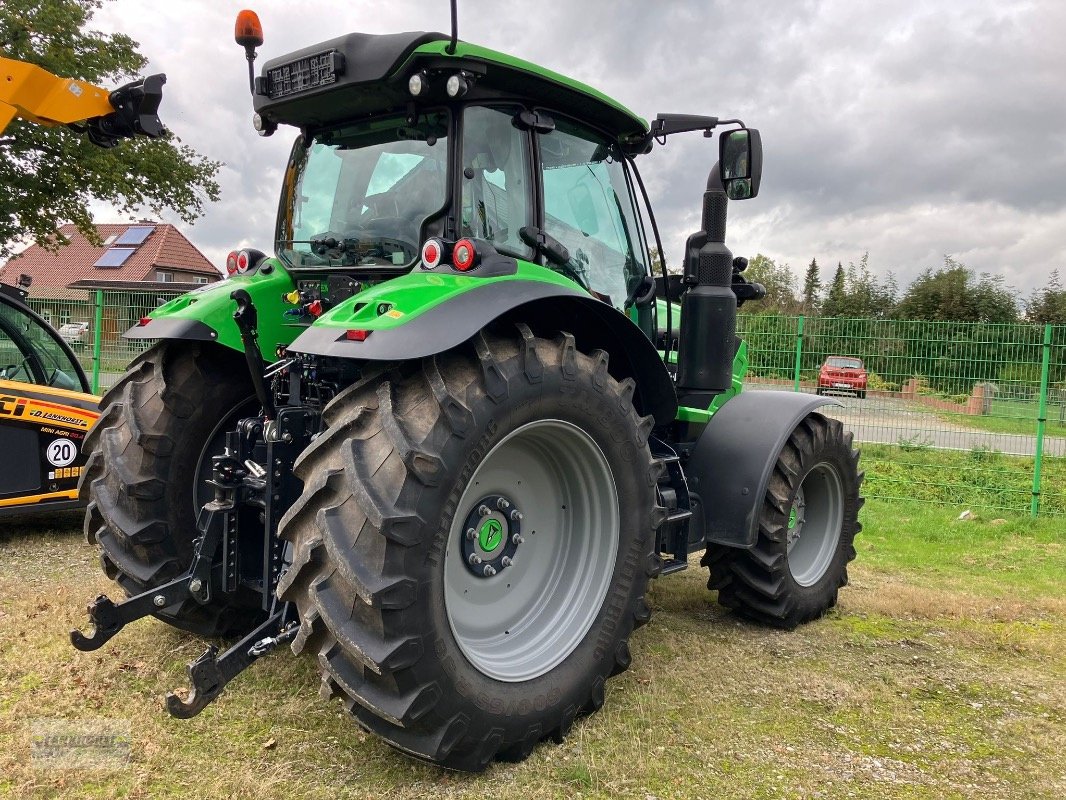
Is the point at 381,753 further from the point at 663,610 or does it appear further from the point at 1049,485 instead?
the point at 1049,485

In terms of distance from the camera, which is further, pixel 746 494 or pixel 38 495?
pixel 38 495

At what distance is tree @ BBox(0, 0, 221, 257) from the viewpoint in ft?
52.8

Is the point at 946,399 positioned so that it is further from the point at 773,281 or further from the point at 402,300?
the point at 773,281

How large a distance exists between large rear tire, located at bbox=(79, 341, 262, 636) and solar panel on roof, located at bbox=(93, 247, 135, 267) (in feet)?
132

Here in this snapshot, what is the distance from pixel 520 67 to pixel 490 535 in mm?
1872

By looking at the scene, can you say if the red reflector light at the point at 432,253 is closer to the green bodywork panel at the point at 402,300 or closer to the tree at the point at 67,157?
the green bodywork panel at the point at 402,300

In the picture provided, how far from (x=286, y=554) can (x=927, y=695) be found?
9.30 feet

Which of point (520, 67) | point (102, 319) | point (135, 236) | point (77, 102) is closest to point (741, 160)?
point (520, 67)

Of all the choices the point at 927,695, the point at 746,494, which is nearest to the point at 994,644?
the point at 927,695

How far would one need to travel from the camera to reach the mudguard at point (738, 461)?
4109 millimetres

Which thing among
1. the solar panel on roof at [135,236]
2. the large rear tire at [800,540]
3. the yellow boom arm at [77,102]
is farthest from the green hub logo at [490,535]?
the solar panel on roof at [135,236]

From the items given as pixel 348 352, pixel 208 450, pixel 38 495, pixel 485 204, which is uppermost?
pixel 485 204

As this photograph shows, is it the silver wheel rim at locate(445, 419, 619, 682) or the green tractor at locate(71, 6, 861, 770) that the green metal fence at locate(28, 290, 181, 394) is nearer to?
the green tractor at locate(71, 6, 861, 770)

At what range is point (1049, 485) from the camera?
9133mm
